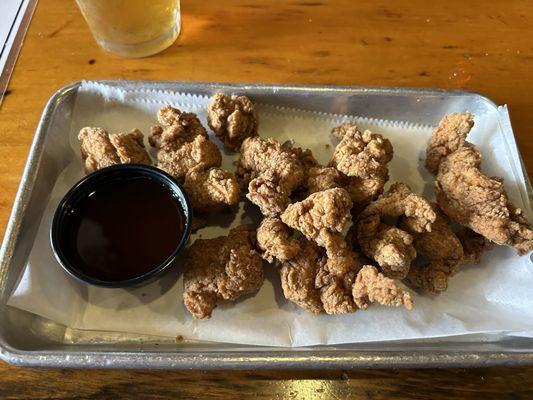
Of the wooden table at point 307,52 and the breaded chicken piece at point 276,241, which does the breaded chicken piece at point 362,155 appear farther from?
the wooden table at point 307,52

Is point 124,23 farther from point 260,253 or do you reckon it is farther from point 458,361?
point 458,361

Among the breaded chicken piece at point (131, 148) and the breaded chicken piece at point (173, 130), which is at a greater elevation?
the breaded chicken piece at point (173, 130)

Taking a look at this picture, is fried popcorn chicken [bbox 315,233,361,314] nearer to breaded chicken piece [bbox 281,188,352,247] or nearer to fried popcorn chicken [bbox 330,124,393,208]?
breaded chicken piece [bbox 281,188,352,247]

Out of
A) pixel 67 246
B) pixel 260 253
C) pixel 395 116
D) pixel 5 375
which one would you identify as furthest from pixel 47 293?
pixel 395 116

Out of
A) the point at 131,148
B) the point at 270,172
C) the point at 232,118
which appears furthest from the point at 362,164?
the point at 131,148

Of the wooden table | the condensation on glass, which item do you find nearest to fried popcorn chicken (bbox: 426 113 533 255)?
the wooden table

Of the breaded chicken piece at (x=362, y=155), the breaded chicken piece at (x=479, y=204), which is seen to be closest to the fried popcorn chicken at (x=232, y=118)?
the breaded chicken piece at (x=362, y=155)

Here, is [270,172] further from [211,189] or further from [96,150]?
[96,150]
